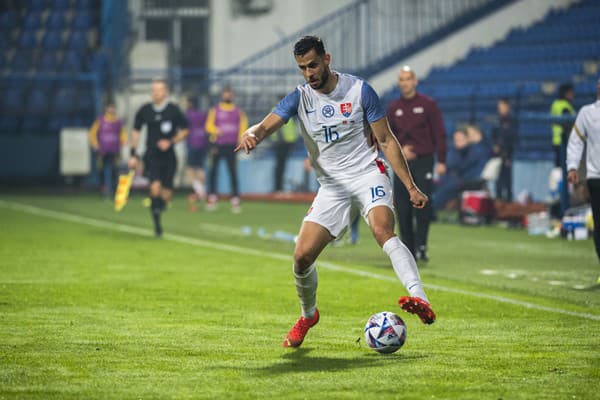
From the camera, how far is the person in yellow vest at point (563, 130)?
731 inches

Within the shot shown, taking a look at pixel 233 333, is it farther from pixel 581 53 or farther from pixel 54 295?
pixel 581 53

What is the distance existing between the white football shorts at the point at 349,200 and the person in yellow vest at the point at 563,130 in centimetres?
1015

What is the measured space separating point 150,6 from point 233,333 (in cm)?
3026

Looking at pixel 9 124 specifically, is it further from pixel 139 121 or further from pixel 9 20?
pixel 139 121

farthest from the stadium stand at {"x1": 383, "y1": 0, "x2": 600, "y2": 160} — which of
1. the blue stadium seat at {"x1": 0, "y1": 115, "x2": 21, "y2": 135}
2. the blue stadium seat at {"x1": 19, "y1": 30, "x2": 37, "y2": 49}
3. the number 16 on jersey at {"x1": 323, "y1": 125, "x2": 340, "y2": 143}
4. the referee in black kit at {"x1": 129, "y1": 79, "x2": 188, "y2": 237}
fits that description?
the number 16 on jersey at {"x1": 323, "y1": 125, "x2": 340, "y2": 143}

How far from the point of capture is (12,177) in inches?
1320

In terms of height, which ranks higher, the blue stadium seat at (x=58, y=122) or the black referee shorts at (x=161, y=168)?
the black referee shorts at (x=161, y=168)

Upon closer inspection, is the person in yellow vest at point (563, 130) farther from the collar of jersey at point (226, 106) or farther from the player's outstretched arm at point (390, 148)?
the player's outstretched arm at point (390, 148)

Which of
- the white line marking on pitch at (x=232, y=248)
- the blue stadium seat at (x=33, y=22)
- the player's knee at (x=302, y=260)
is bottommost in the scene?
the white line marking on pitch at (x=232, y=248)

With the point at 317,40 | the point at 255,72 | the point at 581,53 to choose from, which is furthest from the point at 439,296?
the point at 255,72

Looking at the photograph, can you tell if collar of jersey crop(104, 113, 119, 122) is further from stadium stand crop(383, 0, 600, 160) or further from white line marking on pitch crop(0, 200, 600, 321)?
stadium stand crop(383, 0, 600, 160)

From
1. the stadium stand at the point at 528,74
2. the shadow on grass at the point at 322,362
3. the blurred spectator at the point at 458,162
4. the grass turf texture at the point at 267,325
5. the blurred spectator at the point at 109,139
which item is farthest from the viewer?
the blurred spectator at the point at 109,139

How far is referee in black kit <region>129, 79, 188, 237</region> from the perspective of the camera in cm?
1823

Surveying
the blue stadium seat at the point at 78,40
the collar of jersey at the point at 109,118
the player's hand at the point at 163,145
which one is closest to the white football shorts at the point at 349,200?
the player's hand at the point at 163,145
